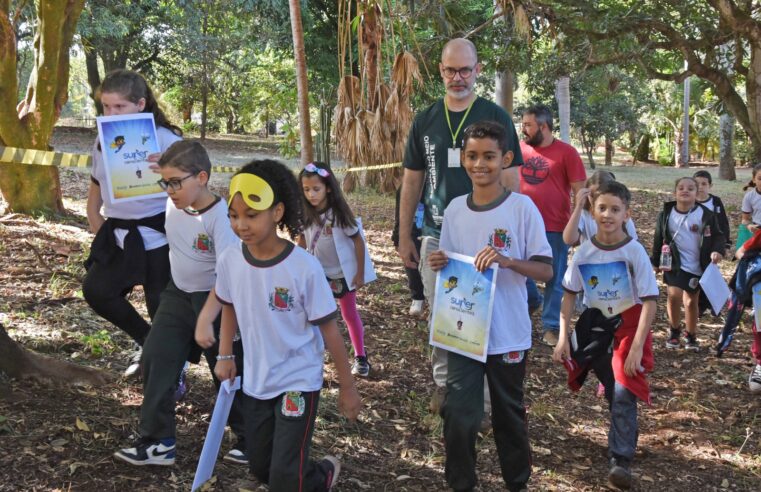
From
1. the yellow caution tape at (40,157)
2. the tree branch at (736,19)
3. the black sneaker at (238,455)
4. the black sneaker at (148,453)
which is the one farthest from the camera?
the tree branch at (736,19)

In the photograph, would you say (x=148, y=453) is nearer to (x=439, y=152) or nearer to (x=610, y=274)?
(x=439, y=152)

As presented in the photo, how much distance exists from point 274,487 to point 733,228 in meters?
12.8

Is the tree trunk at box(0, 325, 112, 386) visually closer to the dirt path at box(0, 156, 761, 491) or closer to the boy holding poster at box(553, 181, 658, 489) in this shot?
the dirt path at box(0, 156, 761, 491)

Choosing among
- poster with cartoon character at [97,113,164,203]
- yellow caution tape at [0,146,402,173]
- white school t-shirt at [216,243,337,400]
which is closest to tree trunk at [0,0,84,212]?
yellow caution tape at [0,146,402,173]

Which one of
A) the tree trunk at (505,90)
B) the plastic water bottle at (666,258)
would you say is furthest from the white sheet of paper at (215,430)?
the tree trunk at (505,90)

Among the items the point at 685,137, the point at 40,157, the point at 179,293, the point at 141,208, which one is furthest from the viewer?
the point at 685,137

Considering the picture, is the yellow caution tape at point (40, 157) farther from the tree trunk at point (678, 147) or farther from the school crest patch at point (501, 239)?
the tree trunk at point (678, 147)

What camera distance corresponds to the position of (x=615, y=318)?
423cm

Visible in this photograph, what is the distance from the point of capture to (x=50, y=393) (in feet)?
14.3

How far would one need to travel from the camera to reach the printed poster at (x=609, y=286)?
4211 millimetres

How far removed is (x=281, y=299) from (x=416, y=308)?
4.49 m

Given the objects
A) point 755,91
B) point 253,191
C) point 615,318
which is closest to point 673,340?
point 615,318

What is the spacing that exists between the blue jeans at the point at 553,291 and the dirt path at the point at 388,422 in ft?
0.81

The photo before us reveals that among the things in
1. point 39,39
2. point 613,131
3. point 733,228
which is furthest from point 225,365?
point 613,131
